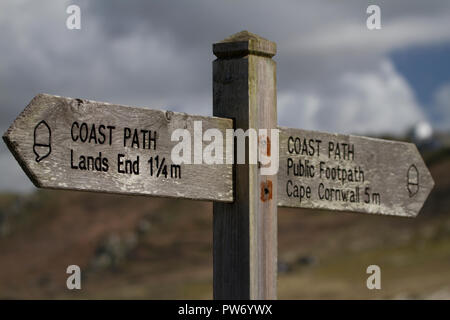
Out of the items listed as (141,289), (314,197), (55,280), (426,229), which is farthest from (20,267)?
(314,197)

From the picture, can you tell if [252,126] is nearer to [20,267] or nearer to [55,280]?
[55,280]

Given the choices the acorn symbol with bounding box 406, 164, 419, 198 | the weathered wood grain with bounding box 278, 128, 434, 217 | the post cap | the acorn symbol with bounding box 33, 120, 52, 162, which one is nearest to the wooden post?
the post cap

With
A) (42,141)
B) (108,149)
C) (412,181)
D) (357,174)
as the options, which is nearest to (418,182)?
(412,181)

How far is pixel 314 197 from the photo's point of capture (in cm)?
380

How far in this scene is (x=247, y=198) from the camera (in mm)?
3363

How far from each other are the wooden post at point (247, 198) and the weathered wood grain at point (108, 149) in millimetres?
83

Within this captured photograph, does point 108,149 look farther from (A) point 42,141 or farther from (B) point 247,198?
(B) point 247,198

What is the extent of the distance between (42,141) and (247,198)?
94 cm

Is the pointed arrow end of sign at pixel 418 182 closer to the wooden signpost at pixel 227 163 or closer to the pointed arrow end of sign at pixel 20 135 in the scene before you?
the wooden signpost at pixel 227 163

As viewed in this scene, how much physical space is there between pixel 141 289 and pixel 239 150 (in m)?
38.8

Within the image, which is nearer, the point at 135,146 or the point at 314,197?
the point at 135,146

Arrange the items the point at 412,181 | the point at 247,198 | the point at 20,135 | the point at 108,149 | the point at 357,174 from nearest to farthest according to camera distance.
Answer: the point at 20,135
the point at 108,149
the point at 247,198
the point at 357,174
the point at 412,181
